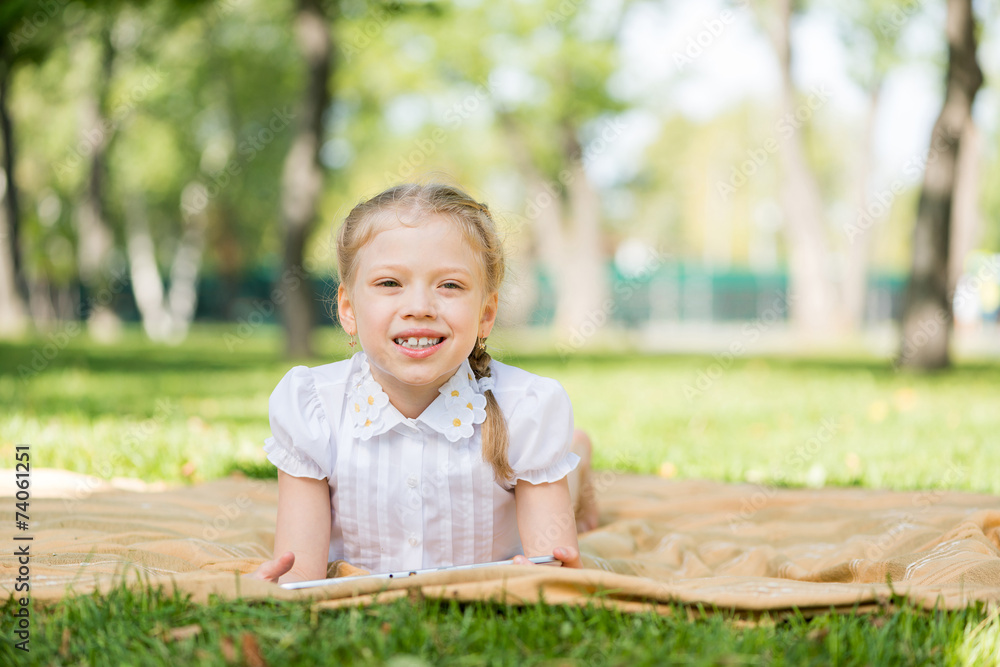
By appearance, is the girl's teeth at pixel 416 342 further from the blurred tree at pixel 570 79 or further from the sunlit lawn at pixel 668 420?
the blurred tree at pixel 570 79

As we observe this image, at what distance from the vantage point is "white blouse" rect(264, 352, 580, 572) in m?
2.32

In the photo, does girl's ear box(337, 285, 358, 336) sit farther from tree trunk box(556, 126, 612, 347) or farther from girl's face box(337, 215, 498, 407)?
tree trunk box(556, 126, 612, 347)

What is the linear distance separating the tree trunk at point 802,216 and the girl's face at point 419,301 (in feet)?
51.6

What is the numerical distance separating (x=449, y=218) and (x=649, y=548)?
1494 mm

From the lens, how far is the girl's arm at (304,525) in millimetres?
2283

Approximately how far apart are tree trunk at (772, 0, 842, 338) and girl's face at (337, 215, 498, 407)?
51.6 feet

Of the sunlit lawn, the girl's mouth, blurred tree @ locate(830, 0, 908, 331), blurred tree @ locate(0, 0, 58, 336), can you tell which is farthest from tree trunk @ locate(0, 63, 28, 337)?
blurred tree @ locate(830, 0, 908, 331)

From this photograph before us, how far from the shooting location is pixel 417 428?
2.35 metres

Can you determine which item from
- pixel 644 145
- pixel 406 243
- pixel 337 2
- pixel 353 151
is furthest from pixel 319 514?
pixel 644 145

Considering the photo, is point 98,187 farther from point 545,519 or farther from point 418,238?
point 545,519

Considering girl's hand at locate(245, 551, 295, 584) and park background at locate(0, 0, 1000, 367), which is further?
park background at locate(0, 0, 1000, 367)

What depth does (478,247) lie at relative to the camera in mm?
2352

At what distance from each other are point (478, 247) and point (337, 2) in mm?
10247

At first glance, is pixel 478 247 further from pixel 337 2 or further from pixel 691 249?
pixel 691 249
